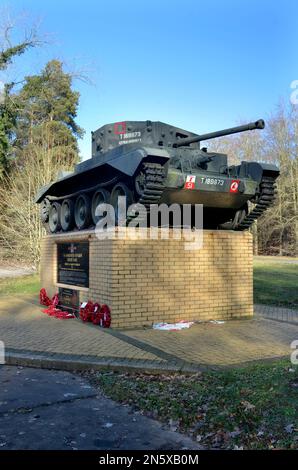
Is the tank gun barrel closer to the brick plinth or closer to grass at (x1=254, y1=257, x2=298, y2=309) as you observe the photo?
the brick plinth

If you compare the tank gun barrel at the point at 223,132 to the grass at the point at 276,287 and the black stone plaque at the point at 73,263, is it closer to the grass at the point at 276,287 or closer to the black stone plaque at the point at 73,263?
the black stone plaque at the point at 73,263

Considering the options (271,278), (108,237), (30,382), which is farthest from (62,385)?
(271,278)

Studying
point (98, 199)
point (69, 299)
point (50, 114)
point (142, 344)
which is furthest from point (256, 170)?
point (50, 114)

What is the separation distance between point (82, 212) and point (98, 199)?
2.91 feet

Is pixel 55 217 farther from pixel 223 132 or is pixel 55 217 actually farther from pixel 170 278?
pixel 223 132

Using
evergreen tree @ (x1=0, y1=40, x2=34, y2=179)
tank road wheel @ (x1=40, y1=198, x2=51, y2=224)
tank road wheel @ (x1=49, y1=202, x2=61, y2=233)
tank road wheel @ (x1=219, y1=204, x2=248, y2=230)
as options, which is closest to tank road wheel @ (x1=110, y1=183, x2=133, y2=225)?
tank road wheel @ (x1=219, y1=204, x2=248, y2=230)

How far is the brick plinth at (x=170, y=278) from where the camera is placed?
900cm

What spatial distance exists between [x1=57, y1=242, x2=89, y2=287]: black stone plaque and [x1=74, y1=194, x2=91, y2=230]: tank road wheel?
1.54 feet

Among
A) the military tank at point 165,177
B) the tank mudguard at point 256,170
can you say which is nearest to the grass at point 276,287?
the military tank at point 165,177

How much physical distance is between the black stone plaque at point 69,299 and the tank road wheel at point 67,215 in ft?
4.89

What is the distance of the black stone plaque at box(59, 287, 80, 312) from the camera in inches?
419

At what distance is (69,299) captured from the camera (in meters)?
11.0

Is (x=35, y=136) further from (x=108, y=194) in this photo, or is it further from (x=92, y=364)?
(x=92, y=364)

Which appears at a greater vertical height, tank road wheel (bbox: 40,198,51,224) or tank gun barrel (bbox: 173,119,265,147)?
tank gun barrel (bbox: 173,119,265,147)
